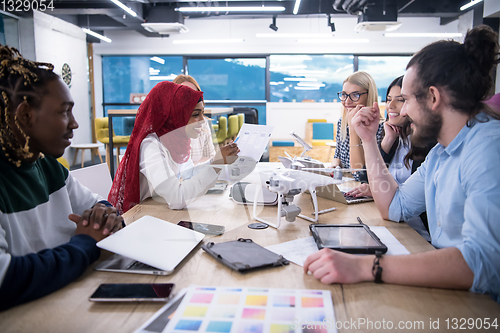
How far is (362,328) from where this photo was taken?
0.65 m

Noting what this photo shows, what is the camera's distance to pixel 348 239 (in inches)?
40.8

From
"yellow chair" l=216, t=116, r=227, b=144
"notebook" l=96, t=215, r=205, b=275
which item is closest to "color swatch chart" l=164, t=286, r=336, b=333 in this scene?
"notebook" l=96, t=215, r=205, b=275

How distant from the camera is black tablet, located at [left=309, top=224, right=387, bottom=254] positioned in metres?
0.96

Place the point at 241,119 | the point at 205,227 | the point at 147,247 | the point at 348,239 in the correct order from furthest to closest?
1. the point at 241,119
2. the point at 205,227
3. the point at 348,239
4. the point at 147,247

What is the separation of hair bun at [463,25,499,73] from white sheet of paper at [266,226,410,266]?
1.84 feet

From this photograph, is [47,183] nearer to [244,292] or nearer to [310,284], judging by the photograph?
[244,292]

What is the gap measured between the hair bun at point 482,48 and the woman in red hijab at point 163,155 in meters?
1.15

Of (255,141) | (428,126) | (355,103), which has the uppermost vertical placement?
(355,103)

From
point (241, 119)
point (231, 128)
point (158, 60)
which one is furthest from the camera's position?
point (158, 60)

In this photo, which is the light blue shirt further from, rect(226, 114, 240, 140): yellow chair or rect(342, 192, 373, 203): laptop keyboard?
rect(226, 114, 240, 140): yellow chair

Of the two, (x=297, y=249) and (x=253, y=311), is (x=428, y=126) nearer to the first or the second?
(x=297, y=249)

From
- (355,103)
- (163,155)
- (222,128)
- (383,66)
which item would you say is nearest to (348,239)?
(163,155)

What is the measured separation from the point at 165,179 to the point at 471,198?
1.21 m

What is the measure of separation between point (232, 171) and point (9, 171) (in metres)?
1.16
